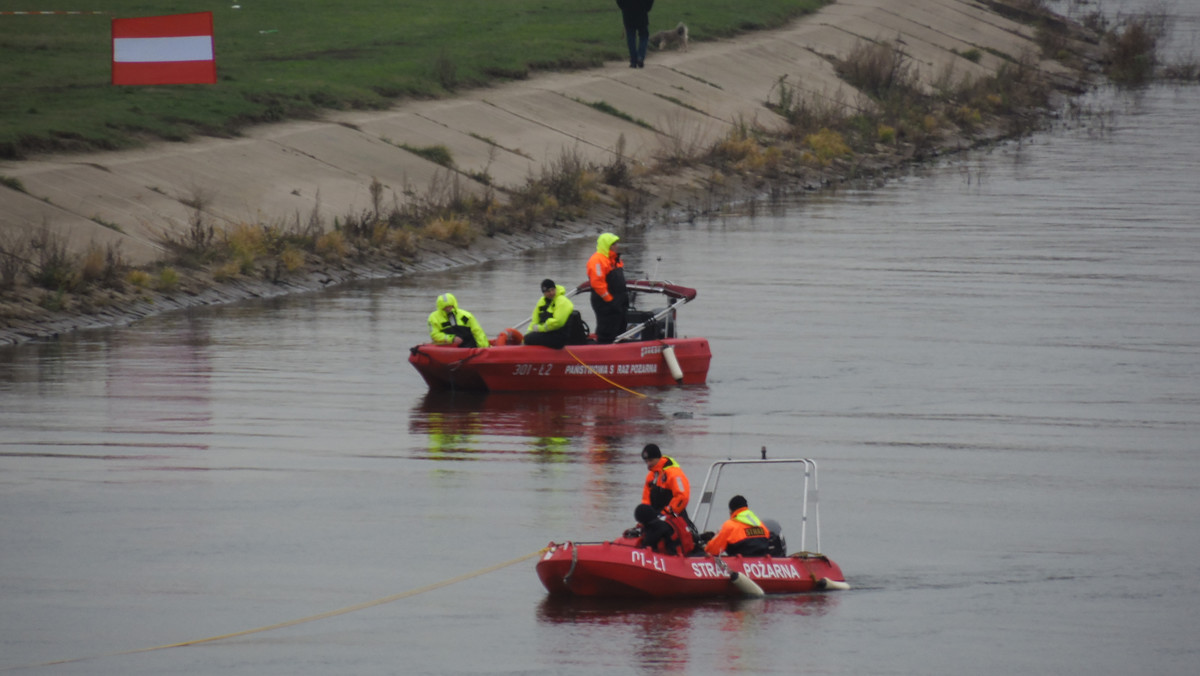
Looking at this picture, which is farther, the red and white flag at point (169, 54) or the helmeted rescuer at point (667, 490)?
the red and white flag at point (169, 54)

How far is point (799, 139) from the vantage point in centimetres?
5106

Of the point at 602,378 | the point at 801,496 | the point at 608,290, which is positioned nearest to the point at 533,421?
the point at 602,378

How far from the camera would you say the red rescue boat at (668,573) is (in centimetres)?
1453

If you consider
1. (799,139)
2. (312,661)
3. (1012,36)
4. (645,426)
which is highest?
(1012,36)

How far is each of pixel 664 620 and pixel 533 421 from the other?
7831 millimetres

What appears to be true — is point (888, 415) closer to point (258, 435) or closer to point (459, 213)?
point (258, 435)

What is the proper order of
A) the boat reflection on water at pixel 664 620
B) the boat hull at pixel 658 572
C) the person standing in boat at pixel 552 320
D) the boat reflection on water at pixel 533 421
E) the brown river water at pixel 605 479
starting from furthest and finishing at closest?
the person standing in boat at pixel 552 320, the boat reflection on water at pixel 533 421, the boat hull at pixel 658 572, the brown river water at pixel 605 479, the boat reflection on water at pixel 664 620

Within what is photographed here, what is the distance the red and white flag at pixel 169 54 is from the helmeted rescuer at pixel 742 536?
965 inches

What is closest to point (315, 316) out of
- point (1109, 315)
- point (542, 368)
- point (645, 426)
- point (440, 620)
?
point (542, 368)

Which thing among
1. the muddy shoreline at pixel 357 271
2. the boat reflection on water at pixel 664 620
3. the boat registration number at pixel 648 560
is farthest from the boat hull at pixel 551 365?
the boat registration number at pixel 648 560

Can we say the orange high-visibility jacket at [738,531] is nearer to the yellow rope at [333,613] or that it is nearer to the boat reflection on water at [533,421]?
the yellow rope at [333,613]

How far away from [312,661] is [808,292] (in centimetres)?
1999

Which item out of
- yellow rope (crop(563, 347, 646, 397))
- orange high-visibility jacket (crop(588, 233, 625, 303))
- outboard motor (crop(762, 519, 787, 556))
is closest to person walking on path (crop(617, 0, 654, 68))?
orange high-visibility jacket (crop(588, 233, 625, 303))

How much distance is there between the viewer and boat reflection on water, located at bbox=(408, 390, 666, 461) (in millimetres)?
20578
